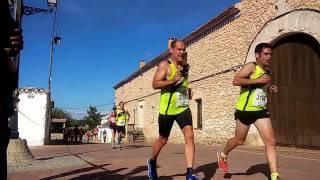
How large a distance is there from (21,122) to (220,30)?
37.3 feet

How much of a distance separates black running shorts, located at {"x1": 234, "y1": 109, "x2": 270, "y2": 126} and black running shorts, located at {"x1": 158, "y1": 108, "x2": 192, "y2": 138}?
2.41ft

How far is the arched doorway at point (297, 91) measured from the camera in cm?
1348

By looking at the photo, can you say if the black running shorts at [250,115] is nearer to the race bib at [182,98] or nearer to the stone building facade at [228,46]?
the race bib at [182,98]

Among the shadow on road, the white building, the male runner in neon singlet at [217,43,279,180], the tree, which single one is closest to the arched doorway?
the shadow on road

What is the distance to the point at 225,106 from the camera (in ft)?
63.0

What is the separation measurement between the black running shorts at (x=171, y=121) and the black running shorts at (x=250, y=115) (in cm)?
74

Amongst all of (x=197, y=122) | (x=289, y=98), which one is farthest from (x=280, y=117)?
(x=197, y=122)

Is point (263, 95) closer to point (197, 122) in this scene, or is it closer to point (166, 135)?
point (166, 135)

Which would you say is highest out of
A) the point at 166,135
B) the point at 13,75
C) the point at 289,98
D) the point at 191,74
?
the point at 191,74

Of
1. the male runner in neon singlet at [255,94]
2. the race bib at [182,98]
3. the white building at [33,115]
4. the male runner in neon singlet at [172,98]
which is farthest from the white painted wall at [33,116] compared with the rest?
the male runner in neon singlet at [255,94]

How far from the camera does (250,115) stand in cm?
611

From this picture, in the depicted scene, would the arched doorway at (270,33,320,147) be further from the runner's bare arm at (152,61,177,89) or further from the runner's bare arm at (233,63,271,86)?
the runner's bare arm at (152,61,177,89)

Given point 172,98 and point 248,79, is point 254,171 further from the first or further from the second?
point 172,98

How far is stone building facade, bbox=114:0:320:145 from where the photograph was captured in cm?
1430
